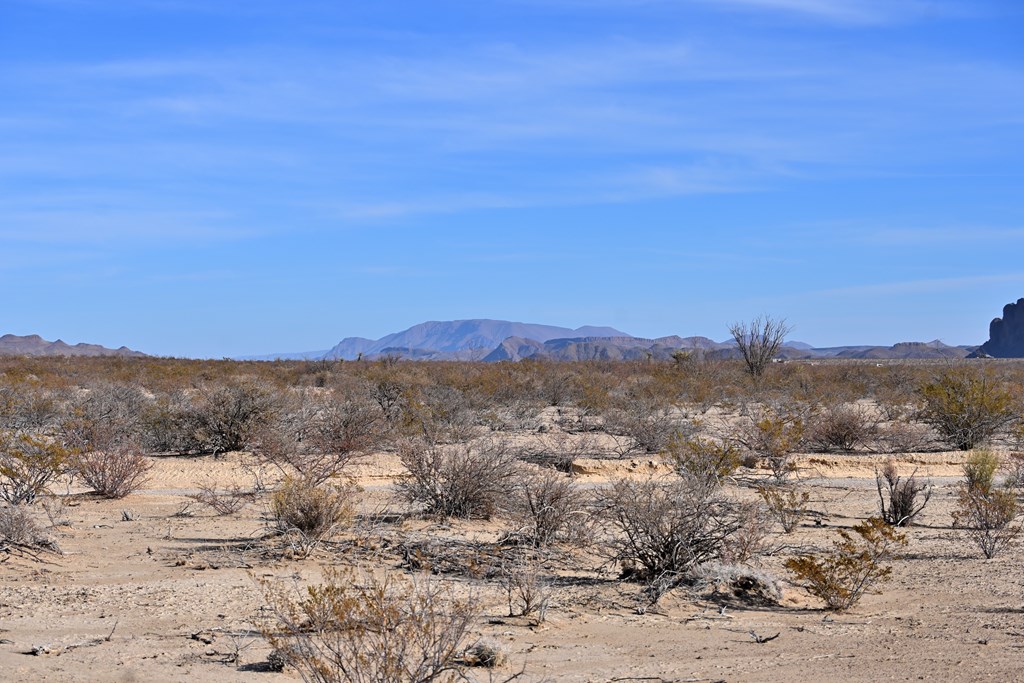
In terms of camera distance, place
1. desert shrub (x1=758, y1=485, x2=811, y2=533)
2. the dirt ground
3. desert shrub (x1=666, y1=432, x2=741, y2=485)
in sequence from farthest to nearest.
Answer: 1. desert shrub (x1=666, y1=432, x2=741, y2=485)
2. desert shrub (x1=758, y1=485, x2=811, y2=533)
3. the dirt ground

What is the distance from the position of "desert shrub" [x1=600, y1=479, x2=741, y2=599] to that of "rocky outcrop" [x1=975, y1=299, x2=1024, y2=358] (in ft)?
598

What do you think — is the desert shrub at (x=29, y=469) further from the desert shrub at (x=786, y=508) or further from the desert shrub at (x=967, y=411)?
the desert shrub at (x=967, y=411)

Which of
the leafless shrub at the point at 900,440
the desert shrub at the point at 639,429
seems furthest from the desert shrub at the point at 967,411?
the desert shrub at the point at 639,429

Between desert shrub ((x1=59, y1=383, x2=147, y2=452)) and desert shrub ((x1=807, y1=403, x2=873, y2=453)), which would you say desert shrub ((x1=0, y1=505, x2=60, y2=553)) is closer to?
desert shrub ((x1=59, y1=383, x2=147, y2=452))

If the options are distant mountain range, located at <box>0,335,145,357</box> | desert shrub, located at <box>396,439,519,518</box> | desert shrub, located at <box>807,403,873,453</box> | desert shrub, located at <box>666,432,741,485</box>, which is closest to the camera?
desert shrub, located at <box>396,439,519,518</box>

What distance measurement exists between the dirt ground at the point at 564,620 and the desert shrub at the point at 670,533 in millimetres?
292

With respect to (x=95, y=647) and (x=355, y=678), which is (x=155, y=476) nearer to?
(x=95, y=647)

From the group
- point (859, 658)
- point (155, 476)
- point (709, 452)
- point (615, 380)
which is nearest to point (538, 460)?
point (709, 452)

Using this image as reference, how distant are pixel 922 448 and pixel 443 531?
16.2m

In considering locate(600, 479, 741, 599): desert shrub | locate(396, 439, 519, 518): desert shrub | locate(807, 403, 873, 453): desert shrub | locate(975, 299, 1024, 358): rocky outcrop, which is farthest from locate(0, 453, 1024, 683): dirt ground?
locate(975, 299, 1024, 358): rocky outcrop

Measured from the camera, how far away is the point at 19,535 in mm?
12000

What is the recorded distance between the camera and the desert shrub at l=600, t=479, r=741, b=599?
1116cm

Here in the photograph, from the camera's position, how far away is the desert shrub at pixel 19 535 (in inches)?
471

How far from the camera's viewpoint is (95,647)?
8875mm
